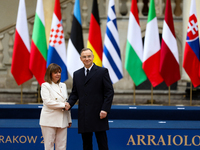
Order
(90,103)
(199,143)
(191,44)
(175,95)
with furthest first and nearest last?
(175,95)
(191,44)
(199,143)
(90,103)

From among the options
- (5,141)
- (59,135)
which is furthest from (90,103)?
(5,141)

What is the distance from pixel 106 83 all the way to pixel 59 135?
0.78 metres

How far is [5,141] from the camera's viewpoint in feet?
12.5

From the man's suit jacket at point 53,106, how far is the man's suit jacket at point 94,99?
0.21 meters

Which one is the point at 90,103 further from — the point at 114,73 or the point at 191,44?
the point at 191,44

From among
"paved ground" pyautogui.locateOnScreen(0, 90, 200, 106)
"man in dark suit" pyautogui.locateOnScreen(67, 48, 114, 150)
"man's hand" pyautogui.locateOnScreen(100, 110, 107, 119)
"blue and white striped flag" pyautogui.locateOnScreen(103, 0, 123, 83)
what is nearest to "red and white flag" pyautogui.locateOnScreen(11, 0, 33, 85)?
"blue and white striped flag" pyautogui.locateOnScreen(103, 0, 123, 83)

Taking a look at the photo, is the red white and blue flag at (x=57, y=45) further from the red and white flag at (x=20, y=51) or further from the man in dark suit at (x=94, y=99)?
the man in dark suit at (x=94, y=99)

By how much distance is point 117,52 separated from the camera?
19.6 feet

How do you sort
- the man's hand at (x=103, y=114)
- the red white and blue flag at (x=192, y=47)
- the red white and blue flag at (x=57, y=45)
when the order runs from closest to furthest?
the man's hand at (x=103, y=114)
the red white and blue flag at (x=192, y=47)
the red white and blue flag at (x=57, y=45)

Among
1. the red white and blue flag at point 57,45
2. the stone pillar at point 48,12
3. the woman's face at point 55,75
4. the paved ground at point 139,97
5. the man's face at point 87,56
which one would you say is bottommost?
the paved ground at point 139,97

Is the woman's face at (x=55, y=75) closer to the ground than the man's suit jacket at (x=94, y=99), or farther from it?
farther from it

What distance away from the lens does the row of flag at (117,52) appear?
5832 millimetres

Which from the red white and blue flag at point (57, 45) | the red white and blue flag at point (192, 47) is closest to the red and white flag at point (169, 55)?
the red white and blue flag at point (192, 47)

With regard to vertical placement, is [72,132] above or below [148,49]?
below
